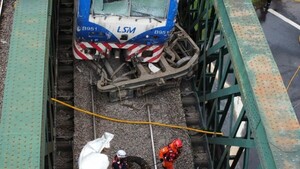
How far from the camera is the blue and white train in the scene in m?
11.8

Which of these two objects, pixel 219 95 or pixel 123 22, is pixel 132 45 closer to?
pixel 123 22

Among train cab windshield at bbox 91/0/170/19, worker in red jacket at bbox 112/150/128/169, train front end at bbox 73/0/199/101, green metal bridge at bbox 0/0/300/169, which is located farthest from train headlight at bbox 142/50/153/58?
worker in red jacket at bbox 112/150/128/169

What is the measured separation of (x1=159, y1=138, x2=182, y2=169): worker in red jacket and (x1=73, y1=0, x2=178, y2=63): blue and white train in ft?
8.75

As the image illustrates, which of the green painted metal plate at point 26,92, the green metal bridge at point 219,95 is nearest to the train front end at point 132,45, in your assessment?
the green metal bridge at point 219,95

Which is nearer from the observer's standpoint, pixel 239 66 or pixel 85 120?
pixel 239 66

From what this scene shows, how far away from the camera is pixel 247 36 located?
1102 cm

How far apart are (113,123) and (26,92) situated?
155 inches

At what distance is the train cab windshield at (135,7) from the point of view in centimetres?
1184

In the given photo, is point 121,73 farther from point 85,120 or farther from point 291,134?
point 291,134

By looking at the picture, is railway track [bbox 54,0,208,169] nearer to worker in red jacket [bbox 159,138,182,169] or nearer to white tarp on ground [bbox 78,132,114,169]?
worker in red jacket [bbox 159,138,182,169]

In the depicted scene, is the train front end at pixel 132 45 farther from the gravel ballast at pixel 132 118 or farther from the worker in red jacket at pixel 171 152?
the worker in red jacket at pixel 171 152

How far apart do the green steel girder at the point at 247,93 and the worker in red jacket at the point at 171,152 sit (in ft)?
3.63

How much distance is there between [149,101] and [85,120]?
1708mm

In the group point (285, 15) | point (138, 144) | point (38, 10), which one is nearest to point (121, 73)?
point (138, 144)
